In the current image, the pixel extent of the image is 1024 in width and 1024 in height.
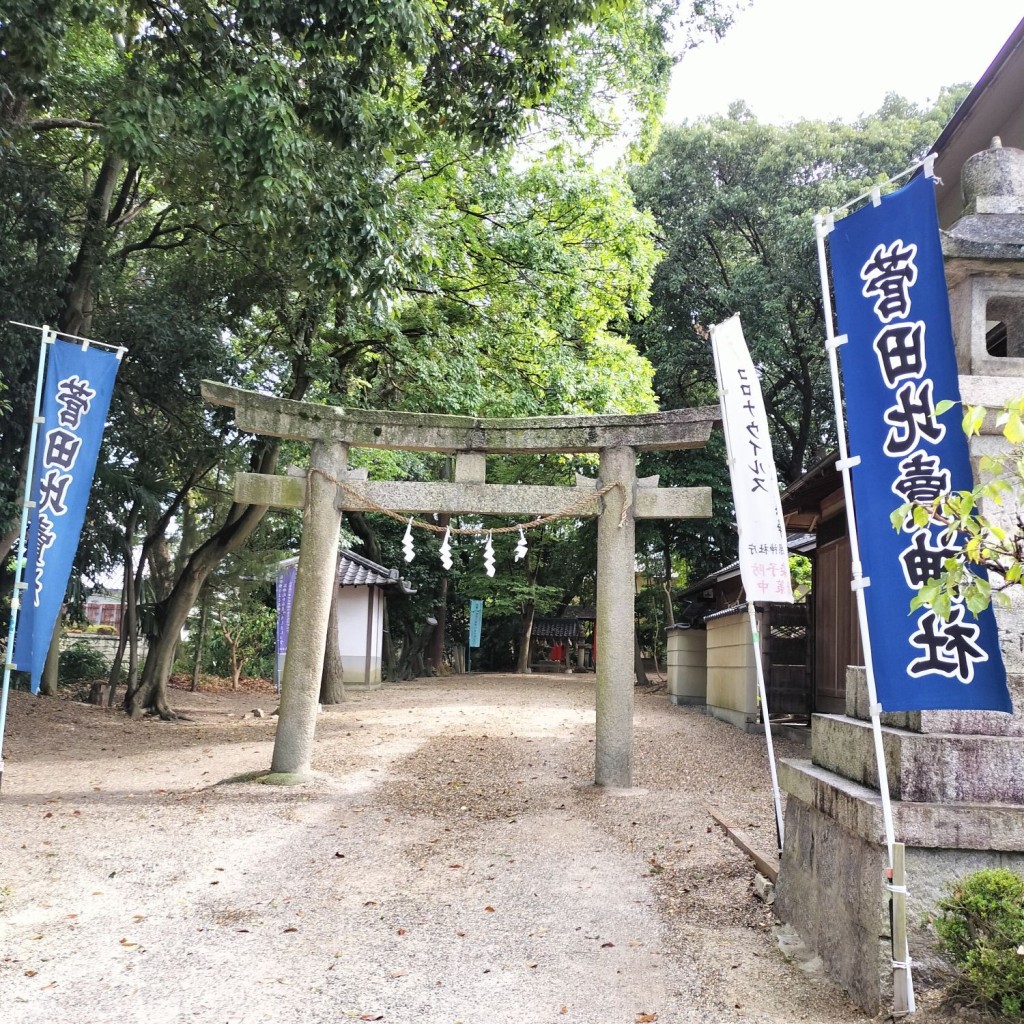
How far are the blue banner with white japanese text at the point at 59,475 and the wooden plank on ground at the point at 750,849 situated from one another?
5986 millimetres

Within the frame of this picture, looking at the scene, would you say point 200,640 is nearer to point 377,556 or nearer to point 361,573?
point 361,573

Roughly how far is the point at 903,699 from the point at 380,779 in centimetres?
711

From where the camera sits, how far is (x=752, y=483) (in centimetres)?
650

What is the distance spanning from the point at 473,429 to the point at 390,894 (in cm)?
512

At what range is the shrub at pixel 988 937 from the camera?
3.09 meters

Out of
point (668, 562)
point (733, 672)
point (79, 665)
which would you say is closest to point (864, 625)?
point (733, 672)

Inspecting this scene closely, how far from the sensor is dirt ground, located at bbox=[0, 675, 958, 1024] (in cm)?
410

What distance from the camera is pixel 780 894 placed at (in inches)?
203

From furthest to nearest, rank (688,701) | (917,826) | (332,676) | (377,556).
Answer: (377,556) → (688,701) → (332,676) → (917,826)

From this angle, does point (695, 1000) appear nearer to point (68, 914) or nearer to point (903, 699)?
point (903, 699)

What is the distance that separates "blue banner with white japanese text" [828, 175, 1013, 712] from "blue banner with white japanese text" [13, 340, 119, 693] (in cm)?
662

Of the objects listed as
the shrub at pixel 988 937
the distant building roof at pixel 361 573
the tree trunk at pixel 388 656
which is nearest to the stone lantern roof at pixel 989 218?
the shrub at pixel 988 937

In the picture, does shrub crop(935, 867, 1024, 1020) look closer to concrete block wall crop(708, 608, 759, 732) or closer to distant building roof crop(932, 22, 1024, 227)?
distant building roof crop(932, 22, 1024, 227)

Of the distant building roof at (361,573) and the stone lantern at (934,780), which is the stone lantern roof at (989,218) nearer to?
the stone lantern at (934,780)
